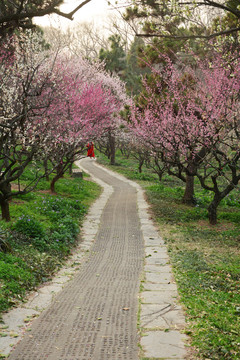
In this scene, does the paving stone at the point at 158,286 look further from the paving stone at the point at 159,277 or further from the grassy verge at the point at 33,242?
the grassy verge at the point at 33,242

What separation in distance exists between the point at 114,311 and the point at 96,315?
286 mm

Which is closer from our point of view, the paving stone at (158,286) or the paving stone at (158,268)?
the paving stone at (158,286)

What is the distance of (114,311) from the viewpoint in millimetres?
5430

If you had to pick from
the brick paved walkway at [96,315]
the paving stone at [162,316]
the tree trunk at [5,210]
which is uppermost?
the tree trunk at [5,210]

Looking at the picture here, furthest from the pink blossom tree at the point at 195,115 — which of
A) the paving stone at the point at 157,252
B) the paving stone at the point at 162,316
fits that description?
the paving stone at the point at 162,316

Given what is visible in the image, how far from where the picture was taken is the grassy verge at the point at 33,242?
6195 mm

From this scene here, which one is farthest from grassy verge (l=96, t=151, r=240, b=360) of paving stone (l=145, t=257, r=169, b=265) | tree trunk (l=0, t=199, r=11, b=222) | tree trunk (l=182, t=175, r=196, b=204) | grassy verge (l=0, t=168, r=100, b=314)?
tree trunk (l=0, t=199, r=11, b=222)

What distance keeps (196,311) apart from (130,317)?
915 millimetres

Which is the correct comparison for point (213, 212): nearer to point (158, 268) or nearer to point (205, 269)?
point (205, 269)

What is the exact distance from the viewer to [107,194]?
60.3 ft

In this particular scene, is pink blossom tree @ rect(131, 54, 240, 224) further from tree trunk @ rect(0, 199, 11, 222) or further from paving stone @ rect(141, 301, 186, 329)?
paving stone @ rect(141, 301, 186, 329)

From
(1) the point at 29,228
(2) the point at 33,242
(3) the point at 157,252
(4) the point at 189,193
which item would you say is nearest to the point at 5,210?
(1) the point at 29,228

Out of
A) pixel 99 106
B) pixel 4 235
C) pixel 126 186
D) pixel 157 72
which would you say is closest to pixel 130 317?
pixel 4 235

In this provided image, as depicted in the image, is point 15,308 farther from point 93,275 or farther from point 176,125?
point 176,125
